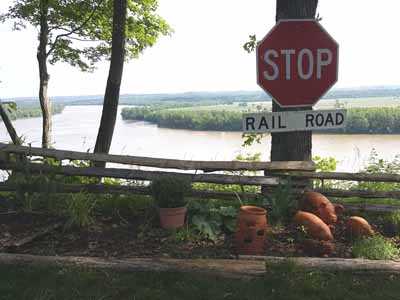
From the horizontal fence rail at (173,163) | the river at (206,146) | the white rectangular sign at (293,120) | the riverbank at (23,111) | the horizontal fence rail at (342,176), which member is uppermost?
the riverbank at (23,111)

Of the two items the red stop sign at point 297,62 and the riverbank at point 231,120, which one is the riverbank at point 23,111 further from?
the red stop sign at point 297,62

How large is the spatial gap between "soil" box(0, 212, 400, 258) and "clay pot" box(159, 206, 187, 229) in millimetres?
89

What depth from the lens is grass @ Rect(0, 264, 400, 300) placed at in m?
3.06

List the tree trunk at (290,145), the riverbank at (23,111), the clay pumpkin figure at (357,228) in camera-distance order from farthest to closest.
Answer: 1. the riverbank at (23,111)
2. the tree trunk at (290,145)
3. the clay pumpkin figure at (357,228)

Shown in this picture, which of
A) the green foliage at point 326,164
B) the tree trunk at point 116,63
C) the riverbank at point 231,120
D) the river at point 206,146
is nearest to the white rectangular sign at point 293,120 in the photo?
the river at point 206,146

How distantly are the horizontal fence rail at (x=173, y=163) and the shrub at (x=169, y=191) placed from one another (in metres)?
0.63

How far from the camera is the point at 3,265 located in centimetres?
353

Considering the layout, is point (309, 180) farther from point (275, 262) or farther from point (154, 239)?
point (154, 239)

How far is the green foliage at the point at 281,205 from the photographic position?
4.52m

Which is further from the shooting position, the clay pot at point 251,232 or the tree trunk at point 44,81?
the tree trunk at point 44,81

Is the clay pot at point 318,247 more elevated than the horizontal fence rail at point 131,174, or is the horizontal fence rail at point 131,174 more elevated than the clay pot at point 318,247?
the horizontal fence rail at point 131,174

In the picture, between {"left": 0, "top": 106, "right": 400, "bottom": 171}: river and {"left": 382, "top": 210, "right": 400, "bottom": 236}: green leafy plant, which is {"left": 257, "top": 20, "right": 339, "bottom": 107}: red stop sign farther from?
{"left": 0, "top": 106, "right": 400, "bottom": 171}: river

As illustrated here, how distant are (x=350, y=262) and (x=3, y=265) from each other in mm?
3122

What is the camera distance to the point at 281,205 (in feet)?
14.8
